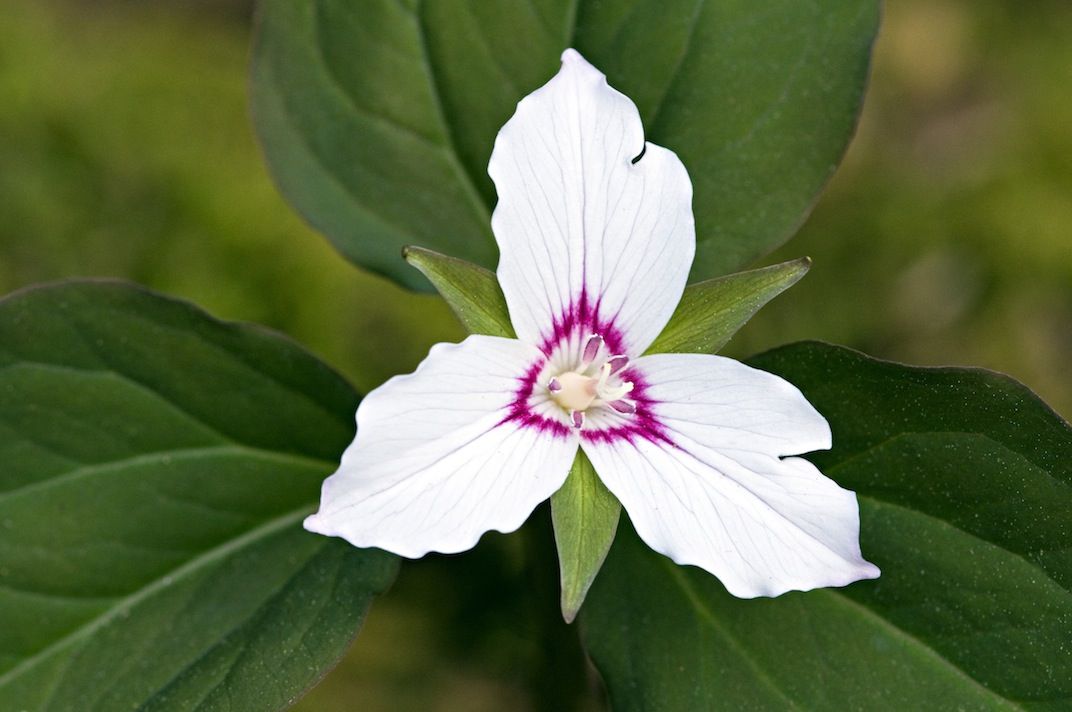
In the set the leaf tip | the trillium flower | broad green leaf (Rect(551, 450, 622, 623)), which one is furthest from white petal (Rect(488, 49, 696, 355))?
the leaf tip

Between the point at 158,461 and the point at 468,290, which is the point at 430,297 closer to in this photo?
the point at 158,461

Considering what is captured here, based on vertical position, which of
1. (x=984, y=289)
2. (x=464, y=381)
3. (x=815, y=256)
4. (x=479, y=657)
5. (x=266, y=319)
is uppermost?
(x=984, y=289)

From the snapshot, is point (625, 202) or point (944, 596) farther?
point (944, 596)

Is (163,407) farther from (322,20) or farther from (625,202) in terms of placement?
(625,202)

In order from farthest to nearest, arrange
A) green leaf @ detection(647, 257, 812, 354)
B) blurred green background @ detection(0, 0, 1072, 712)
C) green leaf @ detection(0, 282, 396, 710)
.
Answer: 1. blurred green background @ detection(0, 0, 1072, 712)
2. green leaf @ detection(0, 282, 396, 710)
3. green leaf @ detection(647, 257, 812, 354)

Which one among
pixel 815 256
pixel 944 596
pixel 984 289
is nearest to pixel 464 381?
pixel 944 596

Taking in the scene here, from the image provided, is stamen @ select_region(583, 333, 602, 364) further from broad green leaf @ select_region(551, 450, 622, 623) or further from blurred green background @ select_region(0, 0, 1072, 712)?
blurred green background @ select_region(0, 0, 1072, 712)
